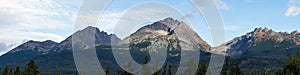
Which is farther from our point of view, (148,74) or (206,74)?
(206,74)

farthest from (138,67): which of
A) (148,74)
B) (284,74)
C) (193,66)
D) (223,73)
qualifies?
(284,74)

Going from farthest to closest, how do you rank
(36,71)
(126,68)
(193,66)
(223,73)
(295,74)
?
1. (295,74)
2. (223,73)
3. (193,66)
4. (36,71)
5. (126,68)

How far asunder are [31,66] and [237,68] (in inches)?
1839

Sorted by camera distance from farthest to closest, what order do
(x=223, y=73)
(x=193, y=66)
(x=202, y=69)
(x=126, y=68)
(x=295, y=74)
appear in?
(x=295, y=74), (x=223, y=73), (x=202, y=69), (x=193, y=66), (x=126, y=68)

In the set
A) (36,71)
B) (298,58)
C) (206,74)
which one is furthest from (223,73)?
(298,58)

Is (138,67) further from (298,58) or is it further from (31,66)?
(298,58)

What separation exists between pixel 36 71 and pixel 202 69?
35.8 metres

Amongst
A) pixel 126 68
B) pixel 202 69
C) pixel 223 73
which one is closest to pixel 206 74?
pixel 202 69

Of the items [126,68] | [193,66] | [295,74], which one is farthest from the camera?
[295,74]

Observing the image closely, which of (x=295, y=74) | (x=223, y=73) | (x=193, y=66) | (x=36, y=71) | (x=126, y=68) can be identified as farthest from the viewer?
(x=295, y=74)

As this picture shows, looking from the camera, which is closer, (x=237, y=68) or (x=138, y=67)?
(x=138, y=67)

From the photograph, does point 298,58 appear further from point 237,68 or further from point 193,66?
point 193,66

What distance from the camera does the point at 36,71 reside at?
69500 millimetres

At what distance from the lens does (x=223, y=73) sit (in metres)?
93.1
